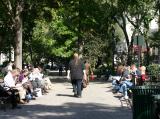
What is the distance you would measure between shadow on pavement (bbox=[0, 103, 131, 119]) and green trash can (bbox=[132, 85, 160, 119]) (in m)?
3.31

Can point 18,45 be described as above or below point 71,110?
above

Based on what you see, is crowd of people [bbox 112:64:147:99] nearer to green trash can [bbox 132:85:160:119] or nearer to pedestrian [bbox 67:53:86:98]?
pedestrian [bbox 67:53:86:98]

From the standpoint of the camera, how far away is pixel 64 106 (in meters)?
19.4

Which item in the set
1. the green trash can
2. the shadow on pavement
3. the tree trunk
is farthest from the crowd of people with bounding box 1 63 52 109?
the tree trunk

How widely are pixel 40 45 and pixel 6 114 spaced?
43.4m

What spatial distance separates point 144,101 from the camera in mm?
12625

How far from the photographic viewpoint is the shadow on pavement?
1622 centimetres

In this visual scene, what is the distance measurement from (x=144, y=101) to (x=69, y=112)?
5153 mm

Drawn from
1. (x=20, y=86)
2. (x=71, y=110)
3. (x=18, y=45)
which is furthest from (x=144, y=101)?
(x=18, y=45)

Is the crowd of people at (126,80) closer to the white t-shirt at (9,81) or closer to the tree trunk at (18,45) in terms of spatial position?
the white t-shirt at (9,81)

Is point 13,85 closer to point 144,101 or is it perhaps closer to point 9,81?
point 9,81

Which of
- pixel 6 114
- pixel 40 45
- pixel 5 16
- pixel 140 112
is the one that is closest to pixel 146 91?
pixel 140 112

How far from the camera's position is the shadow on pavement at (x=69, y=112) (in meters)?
16.2

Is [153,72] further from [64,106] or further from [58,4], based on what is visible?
[64,106]
